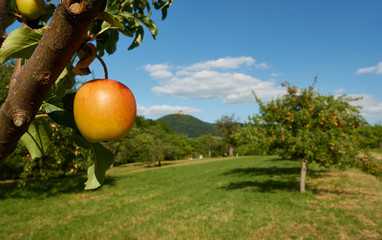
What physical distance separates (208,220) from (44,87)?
26.0ft

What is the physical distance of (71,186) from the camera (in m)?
14.3

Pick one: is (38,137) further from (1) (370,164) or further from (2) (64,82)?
(1) (370,164)

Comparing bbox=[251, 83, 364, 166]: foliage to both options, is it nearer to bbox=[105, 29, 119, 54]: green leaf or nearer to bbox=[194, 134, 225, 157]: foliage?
bbox=[105, 29, 119, 54]: green leaf

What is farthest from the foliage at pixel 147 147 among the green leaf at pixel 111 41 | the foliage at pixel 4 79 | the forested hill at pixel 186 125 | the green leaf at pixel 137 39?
the forested hill at pixel 186 125

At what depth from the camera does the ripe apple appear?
0.58 metres

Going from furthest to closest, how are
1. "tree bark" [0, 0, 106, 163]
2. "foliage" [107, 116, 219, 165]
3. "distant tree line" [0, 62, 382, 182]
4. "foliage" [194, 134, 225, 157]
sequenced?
"foliage" [194, 134, 225, 157], "foliage" [107, 116, 219, 165], "distant tree line" [0, 62, 382, 182], "tree bark" [0, 0, 106, 163]

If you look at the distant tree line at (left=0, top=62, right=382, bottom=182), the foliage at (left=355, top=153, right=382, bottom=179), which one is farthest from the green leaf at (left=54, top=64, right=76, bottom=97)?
the foliage at (left=355, top=153, right=382, bottom=179)

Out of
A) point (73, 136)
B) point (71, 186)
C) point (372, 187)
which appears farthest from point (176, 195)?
point (73, 136)

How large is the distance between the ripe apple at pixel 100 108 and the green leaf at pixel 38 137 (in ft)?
1.24

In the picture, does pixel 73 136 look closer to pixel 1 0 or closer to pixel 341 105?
pixel 1 0

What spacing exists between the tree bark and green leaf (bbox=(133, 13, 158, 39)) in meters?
0.92

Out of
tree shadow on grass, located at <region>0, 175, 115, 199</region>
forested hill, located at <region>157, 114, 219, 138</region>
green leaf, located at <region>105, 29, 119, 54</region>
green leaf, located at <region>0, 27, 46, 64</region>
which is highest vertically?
forested hill, located at <region>157, 114, 219, 138</region>

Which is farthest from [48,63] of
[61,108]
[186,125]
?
[186,125]

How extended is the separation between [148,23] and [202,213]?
8130mm
